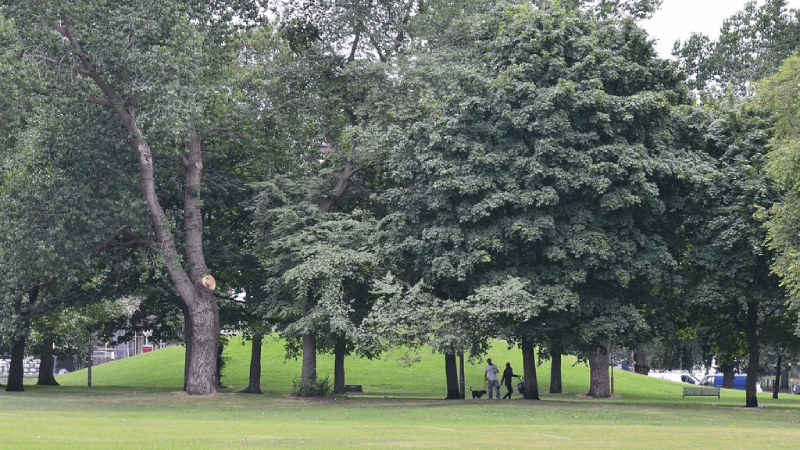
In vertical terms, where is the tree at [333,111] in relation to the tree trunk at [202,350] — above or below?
above

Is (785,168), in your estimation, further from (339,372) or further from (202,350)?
(339,372)

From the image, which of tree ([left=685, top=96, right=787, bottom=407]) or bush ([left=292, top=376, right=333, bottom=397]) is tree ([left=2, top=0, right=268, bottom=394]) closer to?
bush ([left=292, top=376, right=333, bottom=397])

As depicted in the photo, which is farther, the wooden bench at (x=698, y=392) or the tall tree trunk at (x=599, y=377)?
the wooden bench at (x=698, y=392)

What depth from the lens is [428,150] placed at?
36.0 m

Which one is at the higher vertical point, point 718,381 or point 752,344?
point 752,344

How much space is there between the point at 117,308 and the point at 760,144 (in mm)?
36459

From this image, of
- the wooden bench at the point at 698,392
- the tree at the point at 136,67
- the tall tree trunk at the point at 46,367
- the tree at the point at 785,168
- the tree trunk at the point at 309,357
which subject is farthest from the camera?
the tall tree trunk at the point at 46,367

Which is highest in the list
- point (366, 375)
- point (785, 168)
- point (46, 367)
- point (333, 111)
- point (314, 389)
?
point (333, 111)

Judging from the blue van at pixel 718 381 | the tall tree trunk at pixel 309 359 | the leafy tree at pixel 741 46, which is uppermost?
the leafy tree at pixel 741 46

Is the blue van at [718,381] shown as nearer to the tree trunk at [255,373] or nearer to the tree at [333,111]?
the tree trunk at [255,373]

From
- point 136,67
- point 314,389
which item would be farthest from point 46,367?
point 136,67

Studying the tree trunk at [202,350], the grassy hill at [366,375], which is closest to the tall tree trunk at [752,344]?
the grassy hill at [366,375]

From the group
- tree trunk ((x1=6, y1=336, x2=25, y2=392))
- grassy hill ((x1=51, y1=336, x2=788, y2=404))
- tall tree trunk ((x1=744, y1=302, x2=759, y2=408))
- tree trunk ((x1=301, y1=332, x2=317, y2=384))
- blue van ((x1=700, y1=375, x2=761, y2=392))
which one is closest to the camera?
tall tree trunk ((x1=744, y1=302, x2=759, y2=408))

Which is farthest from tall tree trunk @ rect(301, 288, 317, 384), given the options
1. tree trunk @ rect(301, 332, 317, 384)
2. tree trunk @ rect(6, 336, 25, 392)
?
tree trunk @ rect(6, 336, 25, 392)
